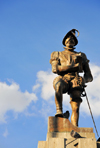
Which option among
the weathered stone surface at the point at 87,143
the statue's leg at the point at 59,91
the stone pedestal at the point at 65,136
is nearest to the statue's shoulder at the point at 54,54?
the statue's leg at the point at 59,91

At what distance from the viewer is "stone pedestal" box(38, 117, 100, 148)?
10.8m

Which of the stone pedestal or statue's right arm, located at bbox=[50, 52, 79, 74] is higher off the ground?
A: statue's right arm, located at bbox=[50, 52, 79, 74]

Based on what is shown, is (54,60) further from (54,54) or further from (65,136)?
(65,136)

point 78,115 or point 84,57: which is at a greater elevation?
point 84,57

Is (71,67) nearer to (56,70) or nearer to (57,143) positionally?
(56,70)

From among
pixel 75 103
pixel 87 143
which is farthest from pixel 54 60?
pixel 87 143

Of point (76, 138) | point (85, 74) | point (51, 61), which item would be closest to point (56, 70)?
point (51, 61)

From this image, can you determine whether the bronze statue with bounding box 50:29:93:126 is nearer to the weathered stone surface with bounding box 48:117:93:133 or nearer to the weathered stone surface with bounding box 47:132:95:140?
the weathered stone surface with bounding box 48:117:93:133

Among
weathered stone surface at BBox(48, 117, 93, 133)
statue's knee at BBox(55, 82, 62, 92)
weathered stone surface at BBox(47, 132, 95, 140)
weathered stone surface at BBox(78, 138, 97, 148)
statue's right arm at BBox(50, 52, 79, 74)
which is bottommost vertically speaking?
weathered stone surface at BBox(78, 138, 97, 148)

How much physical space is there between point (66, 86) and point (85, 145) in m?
2.81

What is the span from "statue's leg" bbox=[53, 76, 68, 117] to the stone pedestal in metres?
0.33

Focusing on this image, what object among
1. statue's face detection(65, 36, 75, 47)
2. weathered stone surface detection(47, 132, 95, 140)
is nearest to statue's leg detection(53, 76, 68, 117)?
weathered stone surface detection(47, 132, 95, 140)

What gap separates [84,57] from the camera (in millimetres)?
13609

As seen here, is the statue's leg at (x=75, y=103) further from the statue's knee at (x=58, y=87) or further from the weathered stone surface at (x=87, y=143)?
the weathered stone surface at (x=87, y=143)
